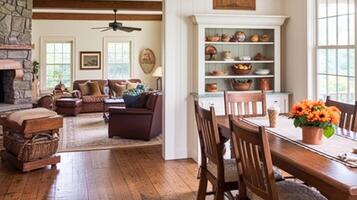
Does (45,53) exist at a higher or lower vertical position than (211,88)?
higher

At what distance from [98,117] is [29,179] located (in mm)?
5485

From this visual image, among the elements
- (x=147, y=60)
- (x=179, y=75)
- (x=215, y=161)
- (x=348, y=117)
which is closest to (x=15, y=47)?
(x=179, y=75)

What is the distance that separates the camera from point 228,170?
3143 millimetres

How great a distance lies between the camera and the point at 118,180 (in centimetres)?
468

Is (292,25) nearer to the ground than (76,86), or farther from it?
farther from it

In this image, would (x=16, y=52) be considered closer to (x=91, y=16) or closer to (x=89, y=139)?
Result: (x=89, y=139)

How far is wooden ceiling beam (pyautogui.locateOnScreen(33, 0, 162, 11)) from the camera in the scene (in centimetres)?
937

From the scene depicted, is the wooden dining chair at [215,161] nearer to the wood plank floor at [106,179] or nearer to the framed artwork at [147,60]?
the wood plank floor at [106,179]

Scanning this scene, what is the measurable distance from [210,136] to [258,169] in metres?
0.85

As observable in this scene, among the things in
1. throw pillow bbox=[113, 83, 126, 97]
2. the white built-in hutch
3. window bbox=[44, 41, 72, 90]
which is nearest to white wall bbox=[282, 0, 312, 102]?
the white built-in hutch

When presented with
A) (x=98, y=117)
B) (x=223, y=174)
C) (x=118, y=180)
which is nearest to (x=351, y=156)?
(x=223, y=174)

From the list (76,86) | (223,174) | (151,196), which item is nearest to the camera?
(223,174)

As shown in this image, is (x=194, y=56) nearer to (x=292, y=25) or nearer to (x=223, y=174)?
(x=292, y=25)

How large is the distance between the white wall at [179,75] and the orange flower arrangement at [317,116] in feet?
9.25
